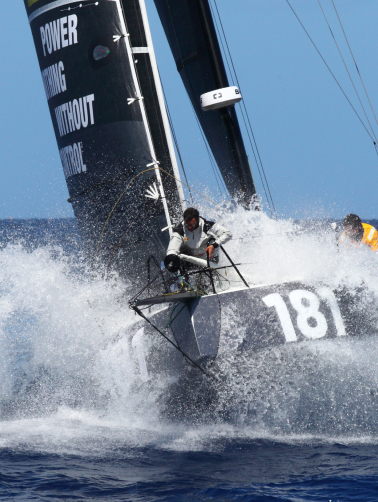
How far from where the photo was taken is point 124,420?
16.2 feet

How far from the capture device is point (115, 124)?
6508 millimetres

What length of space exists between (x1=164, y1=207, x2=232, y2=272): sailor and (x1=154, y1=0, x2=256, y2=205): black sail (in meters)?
2.00

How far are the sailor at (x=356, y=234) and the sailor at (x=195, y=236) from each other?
1.07m

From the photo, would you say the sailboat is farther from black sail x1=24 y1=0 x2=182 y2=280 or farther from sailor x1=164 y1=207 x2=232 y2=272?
sailor x1=164 y1=207 x2=232 y2=272

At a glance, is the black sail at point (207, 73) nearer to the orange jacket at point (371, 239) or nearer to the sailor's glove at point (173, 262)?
the orange jacket at point (371, 239)

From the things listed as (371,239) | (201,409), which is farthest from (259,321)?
(371,239)

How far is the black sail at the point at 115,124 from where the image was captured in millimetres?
6434

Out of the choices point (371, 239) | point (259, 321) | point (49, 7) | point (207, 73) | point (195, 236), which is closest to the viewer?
point (259, 321)

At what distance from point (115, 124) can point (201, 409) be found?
3304 millimetres

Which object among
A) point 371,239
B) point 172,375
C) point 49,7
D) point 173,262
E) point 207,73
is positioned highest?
point 49,7

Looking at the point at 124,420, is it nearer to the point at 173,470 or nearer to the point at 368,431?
the point at 173,470

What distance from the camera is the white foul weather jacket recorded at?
4.93 metres

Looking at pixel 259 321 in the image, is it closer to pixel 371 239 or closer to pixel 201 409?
pixel 201 409

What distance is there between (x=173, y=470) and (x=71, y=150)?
14.1ft
